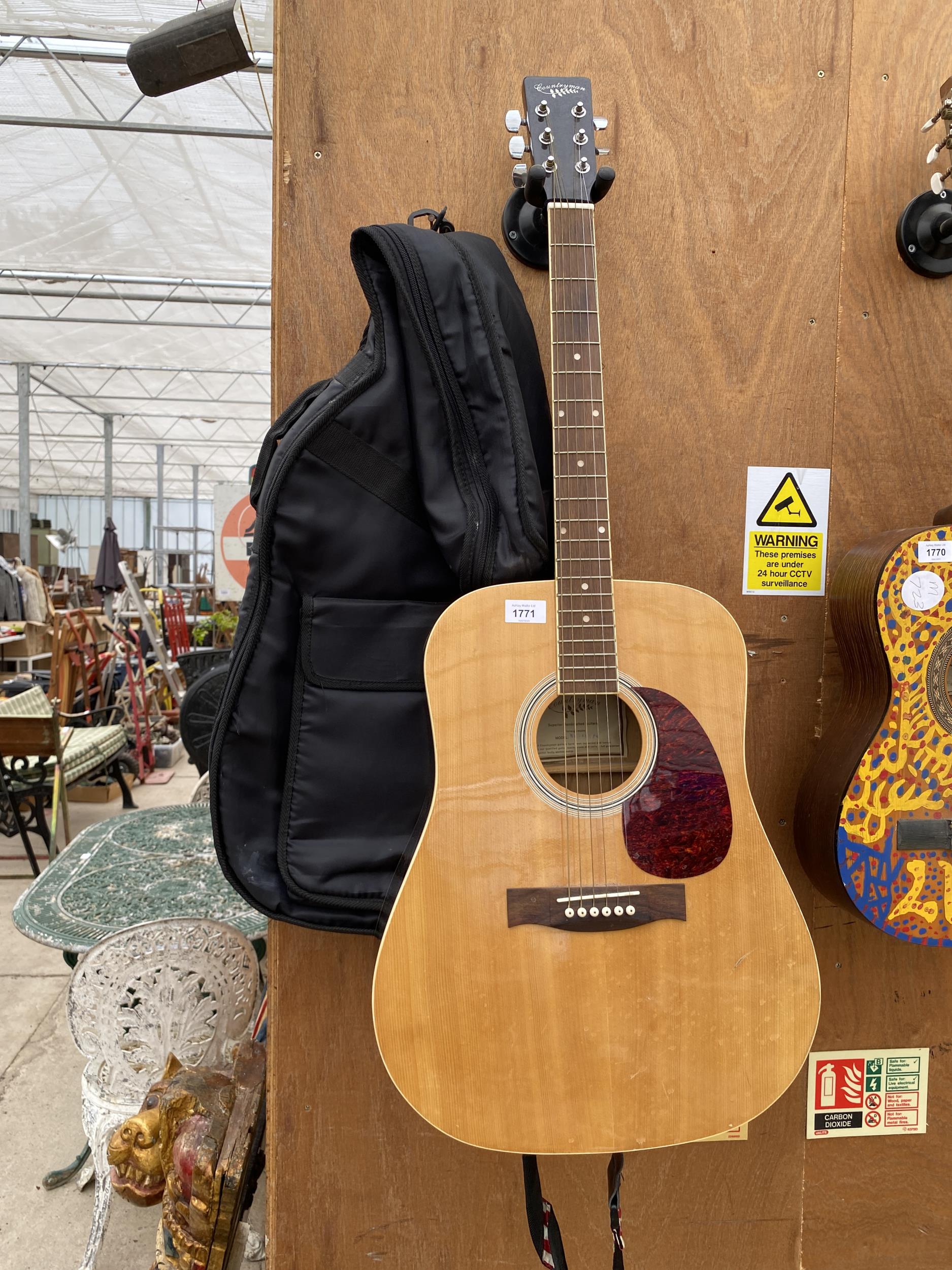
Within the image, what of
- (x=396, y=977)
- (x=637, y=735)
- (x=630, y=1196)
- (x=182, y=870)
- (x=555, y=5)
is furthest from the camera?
(x=182, y=870)

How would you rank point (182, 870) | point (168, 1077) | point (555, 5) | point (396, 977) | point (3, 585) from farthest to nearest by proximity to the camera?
point (3, 585)
point (182, 870)
point (168, 1077)
point (555, 5)
point (396, 977)

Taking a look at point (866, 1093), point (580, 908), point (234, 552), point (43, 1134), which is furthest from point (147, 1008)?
point (234, 552)

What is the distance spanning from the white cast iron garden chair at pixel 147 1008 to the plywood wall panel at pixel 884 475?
1.16m

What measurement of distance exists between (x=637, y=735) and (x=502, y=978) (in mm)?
359

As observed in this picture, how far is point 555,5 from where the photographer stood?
3.92 feet

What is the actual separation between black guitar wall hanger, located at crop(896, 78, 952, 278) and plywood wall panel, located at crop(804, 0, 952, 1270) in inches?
0.7

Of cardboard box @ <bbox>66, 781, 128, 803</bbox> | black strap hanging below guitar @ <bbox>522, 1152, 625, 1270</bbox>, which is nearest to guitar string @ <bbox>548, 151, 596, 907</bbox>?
black strap hanging below guitar @ <bbox>522, 1152, 625, 1270</bbox>

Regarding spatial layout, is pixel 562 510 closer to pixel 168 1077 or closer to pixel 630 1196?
pixel 630 1196

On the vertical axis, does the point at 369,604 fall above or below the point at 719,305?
below

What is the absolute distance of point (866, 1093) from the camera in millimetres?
1336

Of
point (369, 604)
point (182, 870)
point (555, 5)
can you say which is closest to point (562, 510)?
point (369, 604)

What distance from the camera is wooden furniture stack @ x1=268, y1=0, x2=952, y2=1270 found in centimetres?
119

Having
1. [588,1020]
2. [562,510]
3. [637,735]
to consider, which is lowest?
[588,1020]

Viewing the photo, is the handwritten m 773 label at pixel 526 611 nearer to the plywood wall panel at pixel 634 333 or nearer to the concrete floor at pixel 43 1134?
the plywood wall panel at pixel 634 333
